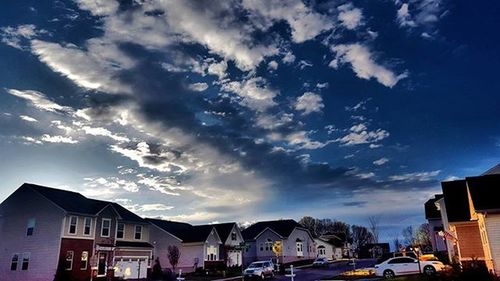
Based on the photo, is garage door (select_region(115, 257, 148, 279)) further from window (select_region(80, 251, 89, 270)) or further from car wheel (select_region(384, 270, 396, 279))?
car wheel (select_region(384, 270, 396, 279))

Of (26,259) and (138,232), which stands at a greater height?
(138,232)

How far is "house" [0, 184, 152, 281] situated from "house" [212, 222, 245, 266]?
1701cm

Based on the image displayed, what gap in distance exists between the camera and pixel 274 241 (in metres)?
75.2

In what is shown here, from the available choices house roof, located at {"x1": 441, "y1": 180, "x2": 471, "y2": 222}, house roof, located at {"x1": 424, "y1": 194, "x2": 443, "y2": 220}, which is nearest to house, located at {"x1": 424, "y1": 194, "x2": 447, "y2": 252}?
house roof, located at {"x1": 424, "y1": 194, "x2": 443, "y2": 220}

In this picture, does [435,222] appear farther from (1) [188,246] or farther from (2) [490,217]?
(1) [188,246]

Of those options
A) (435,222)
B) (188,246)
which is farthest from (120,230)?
(435,222)

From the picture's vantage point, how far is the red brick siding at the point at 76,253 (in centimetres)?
4231

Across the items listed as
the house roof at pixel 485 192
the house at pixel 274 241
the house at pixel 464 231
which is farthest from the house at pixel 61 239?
the house roof at pixel 485 192

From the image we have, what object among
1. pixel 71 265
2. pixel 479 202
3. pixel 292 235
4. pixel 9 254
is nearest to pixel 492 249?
pixel 479 202

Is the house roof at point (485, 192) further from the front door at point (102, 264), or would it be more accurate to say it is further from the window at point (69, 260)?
the window at point (69, 260)

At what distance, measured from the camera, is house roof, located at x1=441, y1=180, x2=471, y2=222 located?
3378 centimetres

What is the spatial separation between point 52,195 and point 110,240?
8.27m

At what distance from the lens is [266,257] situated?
75.1 m

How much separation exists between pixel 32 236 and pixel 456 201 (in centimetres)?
4265
